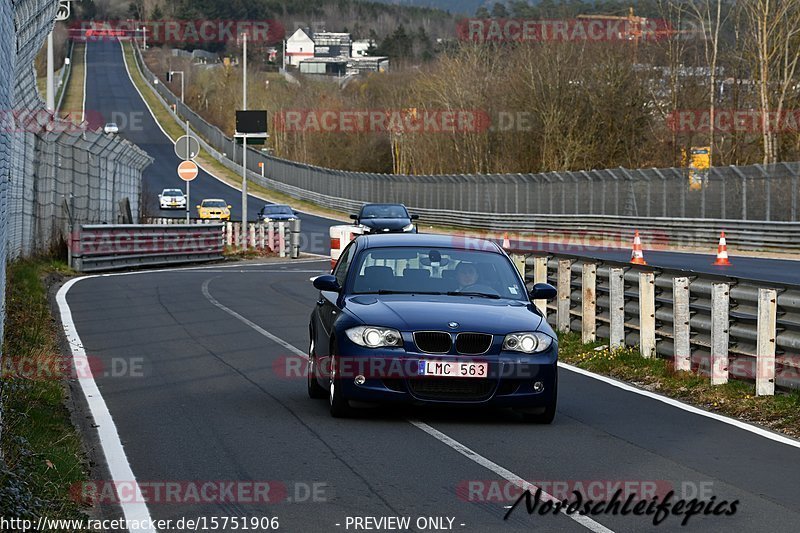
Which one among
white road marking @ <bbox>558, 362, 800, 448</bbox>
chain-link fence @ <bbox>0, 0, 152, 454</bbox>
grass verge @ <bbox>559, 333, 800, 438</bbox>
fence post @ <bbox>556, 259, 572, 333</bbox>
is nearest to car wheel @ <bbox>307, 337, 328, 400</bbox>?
white road marking @ <bbox>558, 362, 800, 448</bbox>

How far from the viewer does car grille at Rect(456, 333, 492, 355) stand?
965 centimetres

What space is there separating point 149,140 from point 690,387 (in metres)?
102

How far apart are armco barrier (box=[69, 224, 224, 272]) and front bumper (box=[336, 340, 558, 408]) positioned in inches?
793

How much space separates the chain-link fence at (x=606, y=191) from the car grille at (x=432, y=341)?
30.1 m

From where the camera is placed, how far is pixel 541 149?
223ft

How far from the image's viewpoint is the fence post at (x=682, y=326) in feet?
42.4

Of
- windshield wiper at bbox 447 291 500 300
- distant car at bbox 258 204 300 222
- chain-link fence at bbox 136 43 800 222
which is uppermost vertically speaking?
chain-link fence at bbox 136 43 800 222

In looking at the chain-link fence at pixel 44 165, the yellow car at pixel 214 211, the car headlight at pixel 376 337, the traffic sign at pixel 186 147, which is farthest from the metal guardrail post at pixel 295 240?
the car headlight at pixel 376 337

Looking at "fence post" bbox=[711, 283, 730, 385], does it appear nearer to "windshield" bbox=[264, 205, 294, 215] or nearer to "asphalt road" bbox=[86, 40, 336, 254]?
"asphalt road" bbox=[86, 40, 336, 254]

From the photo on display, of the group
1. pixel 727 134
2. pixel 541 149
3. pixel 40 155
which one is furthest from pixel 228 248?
pixel 541 149

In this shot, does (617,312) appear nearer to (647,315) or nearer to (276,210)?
(647,315)

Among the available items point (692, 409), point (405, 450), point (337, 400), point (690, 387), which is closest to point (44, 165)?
point (690, 387)

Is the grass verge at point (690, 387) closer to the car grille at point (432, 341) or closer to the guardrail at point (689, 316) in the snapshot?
the guardrail at point (689, 316)

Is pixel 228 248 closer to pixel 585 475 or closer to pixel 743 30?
pixel 743 30
